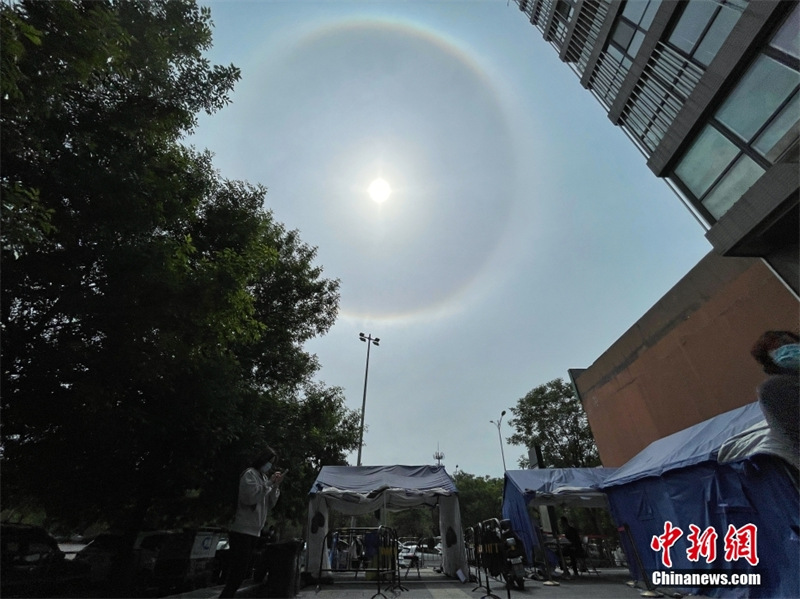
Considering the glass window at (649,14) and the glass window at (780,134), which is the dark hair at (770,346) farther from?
the glass window at (649,14)

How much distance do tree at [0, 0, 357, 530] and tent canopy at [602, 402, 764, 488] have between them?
849 centimetres

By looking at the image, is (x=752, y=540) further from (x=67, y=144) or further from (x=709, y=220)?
(x=67, y=144)

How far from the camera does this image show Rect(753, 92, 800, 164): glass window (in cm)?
648

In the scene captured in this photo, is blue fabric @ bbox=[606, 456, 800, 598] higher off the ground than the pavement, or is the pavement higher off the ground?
blue fabric @ bbox=[606, 456, 800, 598]

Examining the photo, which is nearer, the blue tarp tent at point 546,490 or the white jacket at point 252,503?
the white jacket at point 252,503

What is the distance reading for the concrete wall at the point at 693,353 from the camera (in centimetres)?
797

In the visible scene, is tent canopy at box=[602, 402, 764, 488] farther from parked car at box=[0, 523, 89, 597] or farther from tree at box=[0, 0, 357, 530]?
parked car at box=[0, 523, 89, 597]

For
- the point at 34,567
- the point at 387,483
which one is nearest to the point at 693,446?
the point at 387,483

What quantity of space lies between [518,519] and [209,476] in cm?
923

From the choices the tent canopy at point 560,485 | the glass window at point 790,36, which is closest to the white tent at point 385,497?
the tent canopy at point 560,485

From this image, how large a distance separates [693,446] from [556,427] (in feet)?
66.6

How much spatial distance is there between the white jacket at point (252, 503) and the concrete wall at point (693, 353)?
9.80 m

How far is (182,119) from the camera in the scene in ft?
22.2

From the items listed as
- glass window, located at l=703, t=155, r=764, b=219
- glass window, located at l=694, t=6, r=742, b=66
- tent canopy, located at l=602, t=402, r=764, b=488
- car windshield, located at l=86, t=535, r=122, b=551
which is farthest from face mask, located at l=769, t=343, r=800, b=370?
car windshield, located at l=86, t=535, r=122, b=551
